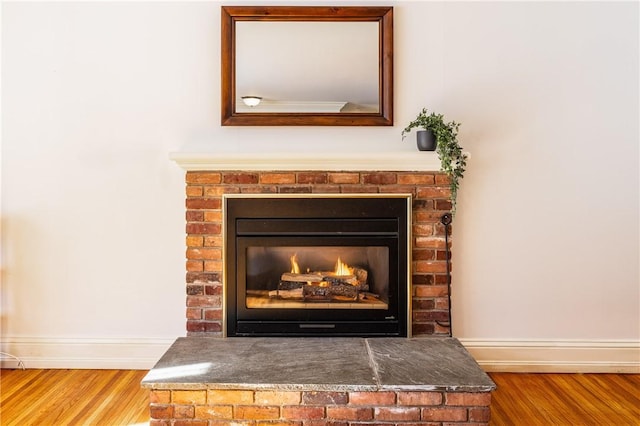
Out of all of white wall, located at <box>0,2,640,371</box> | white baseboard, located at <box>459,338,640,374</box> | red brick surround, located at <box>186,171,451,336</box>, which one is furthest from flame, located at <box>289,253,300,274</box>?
white baseboard, located at <box>459,338,640,374</box>

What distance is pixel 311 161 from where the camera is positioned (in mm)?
2402

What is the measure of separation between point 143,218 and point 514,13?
7.64 feet

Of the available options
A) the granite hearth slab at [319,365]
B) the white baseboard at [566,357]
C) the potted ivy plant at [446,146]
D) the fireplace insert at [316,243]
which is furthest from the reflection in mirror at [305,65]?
the white baseboard at [566,357]

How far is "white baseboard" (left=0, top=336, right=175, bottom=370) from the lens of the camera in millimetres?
2572

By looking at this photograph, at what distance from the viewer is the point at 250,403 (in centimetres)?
177

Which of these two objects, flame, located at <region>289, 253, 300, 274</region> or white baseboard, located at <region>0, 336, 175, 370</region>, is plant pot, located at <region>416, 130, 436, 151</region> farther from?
white baseboard, located at <region>0, 336, 175, 370</region>

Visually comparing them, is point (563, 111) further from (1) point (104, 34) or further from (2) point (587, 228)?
(1) point (104, 34)

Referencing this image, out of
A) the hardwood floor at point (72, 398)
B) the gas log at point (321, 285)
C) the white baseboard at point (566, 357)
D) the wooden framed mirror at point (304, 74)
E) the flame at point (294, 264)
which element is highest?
the wooden framed mirror at point (304, 74)

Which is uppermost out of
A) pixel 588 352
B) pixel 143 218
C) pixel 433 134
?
pixel 433 134

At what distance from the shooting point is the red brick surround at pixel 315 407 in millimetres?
1760

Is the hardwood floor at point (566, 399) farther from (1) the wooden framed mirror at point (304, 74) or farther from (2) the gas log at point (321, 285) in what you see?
(1) the wooden framed mirror at point (304, 74)

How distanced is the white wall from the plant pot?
0.12 m

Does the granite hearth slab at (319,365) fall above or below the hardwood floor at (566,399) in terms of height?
above

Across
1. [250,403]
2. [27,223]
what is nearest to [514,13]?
[250,403]
